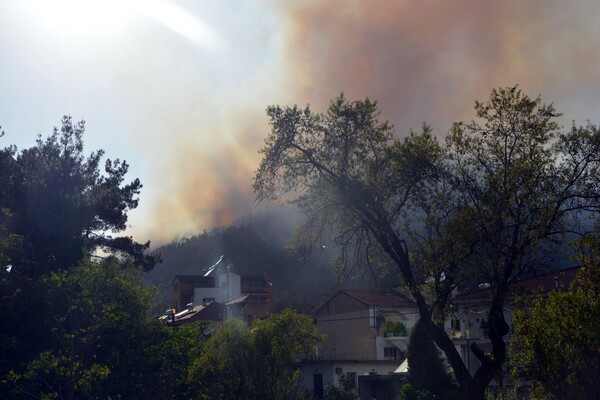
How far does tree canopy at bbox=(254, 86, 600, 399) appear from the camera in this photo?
64.3 feet

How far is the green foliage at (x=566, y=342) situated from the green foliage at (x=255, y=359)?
8.92m

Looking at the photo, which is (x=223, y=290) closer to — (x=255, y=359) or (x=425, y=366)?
(x=425, y=366)

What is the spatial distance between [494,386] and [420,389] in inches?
207

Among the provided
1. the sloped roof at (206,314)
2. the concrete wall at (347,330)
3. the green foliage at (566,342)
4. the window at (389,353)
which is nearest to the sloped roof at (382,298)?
the concrete wall at (347,330)

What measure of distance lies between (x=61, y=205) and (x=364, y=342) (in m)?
34.8

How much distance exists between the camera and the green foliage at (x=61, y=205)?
3659cm

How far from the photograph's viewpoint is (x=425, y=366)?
44.9 meters

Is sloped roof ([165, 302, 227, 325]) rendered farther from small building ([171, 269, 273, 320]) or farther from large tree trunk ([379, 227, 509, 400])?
large tree trunk ([379, 227, 509, 400])

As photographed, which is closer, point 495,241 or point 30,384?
point 495,241

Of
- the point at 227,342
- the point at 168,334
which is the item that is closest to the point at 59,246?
the point at 168,334

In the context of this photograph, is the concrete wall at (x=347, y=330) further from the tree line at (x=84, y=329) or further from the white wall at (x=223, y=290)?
the tree line at (x=84, y=329)

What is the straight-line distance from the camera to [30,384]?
28.8 metres

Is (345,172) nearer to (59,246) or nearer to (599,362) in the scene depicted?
(599,362)

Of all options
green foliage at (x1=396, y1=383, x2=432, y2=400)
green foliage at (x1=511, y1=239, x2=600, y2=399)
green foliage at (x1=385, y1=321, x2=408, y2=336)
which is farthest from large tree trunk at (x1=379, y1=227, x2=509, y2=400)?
Result: green foliage at (x1=385, y1=321, x2=408, y2=336)
